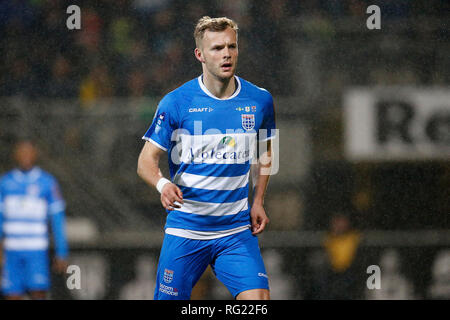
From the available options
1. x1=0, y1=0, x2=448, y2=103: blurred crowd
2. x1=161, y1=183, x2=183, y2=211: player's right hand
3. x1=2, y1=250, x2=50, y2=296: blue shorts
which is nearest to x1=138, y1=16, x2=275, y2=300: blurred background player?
x1=161, y1=183, x2=183, y2=211: player's right hand

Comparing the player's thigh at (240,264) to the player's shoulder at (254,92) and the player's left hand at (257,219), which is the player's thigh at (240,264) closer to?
the player's left hand at (257,219)

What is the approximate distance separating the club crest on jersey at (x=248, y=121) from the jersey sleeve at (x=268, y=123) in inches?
4.4

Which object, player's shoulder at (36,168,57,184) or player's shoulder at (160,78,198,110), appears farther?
player's shoulder at (36,168,57,184)

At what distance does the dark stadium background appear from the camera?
582 centimetres

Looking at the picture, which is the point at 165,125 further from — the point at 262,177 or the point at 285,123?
the point at 285,123

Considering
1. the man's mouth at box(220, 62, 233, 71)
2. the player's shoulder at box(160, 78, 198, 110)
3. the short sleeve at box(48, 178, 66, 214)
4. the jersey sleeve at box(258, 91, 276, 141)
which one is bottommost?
the short sleeve at box(48, 178, 66, 214)

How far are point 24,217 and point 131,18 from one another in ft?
6.85

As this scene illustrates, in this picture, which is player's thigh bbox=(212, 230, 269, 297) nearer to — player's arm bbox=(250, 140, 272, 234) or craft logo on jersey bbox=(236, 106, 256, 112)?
player's arm bbox=(250, 140, 272, 234)

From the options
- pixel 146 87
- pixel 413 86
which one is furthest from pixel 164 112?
pixel 413 86

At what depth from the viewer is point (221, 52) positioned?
3.70 meters

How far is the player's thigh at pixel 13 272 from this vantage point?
5734 millimetres

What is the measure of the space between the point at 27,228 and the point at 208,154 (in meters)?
2.77

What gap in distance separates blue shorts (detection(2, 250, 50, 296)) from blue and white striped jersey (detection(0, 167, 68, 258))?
2.5 inches

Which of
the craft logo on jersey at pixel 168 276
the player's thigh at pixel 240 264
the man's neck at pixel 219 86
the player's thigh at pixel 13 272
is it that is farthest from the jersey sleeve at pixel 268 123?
the player's thigh at pixel 13 272
